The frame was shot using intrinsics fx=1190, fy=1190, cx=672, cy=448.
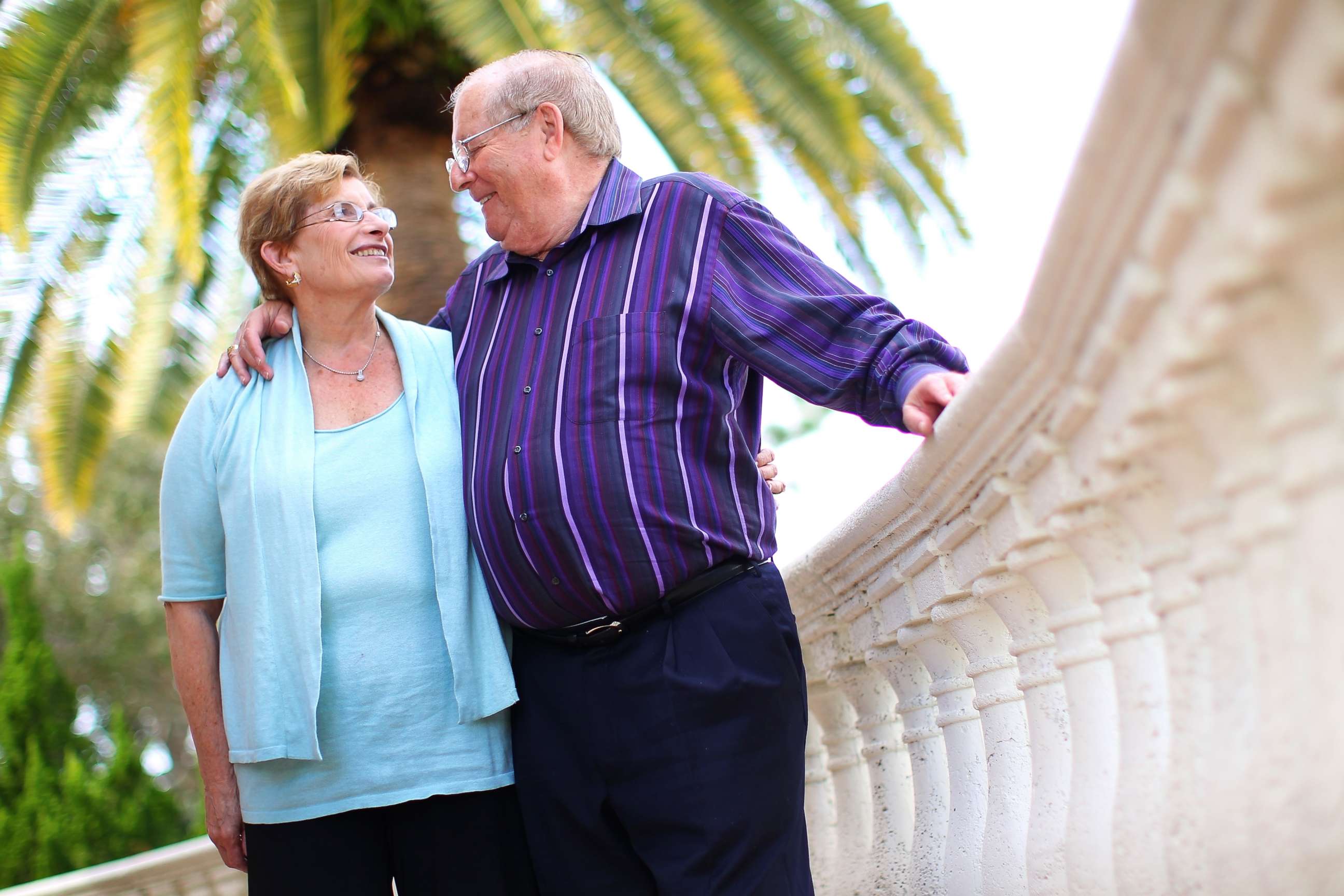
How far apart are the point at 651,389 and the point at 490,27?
298cm

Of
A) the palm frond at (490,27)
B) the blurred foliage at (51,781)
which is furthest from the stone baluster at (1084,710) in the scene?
the blurred foliage at (51,781)

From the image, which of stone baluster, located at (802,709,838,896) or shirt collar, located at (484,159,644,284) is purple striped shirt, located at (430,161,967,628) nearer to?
shirt collar, located at (484,159,644,284)

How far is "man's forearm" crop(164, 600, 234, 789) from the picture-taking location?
251 centimetres

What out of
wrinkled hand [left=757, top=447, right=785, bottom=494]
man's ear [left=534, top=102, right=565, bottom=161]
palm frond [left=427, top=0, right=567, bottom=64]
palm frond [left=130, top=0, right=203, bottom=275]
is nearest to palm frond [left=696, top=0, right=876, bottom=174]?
palm frond [left=427, top=0, right=567, bottom=64]

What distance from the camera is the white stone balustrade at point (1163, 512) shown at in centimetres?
102

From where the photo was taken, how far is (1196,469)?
128cm

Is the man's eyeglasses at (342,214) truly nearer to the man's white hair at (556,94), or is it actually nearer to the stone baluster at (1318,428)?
the man's white hair at (556,94)

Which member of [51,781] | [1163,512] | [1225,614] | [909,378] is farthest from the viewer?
[51,781]

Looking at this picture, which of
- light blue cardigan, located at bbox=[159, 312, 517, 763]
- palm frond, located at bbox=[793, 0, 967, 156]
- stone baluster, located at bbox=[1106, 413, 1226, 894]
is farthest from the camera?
palm frond, located at bbox=[793, 0, 967, 156]

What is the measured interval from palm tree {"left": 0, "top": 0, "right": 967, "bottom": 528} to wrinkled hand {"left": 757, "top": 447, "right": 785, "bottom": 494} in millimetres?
2717

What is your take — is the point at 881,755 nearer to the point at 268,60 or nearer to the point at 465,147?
the point at 465,147

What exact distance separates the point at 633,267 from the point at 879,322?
538mm

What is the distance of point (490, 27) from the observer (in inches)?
186

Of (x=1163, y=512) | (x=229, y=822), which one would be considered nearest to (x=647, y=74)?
(x=229, y=822)
